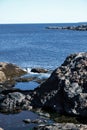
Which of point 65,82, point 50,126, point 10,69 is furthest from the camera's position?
point 10,69

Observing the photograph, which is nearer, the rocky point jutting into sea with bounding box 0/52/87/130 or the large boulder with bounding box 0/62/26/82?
the rocky point jutting into sea with bounding box 0/52/87/130

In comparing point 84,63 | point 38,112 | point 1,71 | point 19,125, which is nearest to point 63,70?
point 84,63

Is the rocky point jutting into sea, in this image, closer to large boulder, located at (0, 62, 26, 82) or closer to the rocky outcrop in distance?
the rocky outcrop in distance

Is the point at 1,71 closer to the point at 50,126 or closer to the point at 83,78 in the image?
the point at 83,78

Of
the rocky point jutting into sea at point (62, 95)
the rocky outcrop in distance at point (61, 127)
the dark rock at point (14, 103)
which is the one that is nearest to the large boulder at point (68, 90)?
the rocky point jutting into sea at point (62, 95)

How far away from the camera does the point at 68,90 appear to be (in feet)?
154

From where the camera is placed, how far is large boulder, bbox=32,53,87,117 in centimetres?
4531

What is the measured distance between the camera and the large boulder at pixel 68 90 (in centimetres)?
4531

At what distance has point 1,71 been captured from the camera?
6794 cm

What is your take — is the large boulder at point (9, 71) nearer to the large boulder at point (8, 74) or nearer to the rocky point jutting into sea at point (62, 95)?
the large boulder at point (8, 74)

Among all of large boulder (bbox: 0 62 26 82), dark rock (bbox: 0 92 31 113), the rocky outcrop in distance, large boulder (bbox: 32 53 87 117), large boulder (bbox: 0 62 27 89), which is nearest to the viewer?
the rocky outcrop in distance

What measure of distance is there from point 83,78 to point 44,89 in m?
5.94

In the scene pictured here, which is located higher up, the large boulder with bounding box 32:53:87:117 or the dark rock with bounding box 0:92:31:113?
the large boulder with bounding box 32:53:87:117

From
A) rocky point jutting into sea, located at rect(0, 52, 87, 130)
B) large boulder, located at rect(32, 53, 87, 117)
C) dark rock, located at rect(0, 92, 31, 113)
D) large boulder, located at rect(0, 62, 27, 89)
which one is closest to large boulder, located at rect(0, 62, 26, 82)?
large boulder, located at rect(0, 62, 27, 89)
